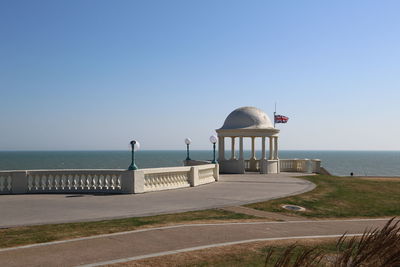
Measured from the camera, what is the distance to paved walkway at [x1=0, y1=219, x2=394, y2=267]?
7195 mm

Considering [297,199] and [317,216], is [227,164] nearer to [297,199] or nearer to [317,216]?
[297,199]

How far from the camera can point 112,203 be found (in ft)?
47.2

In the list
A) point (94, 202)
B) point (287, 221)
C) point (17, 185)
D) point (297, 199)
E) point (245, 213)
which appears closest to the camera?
point (287, 221)

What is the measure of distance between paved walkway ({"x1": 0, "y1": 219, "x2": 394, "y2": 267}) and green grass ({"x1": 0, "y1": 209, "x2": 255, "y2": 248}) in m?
0.56

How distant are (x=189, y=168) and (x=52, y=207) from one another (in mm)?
8767

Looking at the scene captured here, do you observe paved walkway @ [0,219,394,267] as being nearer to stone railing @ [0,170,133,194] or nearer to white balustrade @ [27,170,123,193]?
stone railing @ [0,170,133,194]

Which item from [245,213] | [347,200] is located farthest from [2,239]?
[347,200]

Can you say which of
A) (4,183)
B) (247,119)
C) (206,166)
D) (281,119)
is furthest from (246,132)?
(4,183)

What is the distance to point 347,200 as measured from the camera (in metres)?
16.4

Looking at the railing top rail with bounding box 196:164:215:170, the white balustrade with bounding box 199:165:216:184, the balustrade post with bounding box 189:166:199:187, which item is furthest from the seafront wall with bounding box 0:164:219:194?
the white balustrade with bounding box 199:165:216:184

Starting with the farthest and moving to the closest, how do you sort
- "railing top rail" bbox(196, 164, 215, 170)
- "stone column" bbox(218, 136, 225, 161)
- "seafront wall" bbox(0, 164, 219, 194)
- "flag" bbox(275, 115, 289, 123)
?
"flag" bbox(275, 115, 289, 123) < "stone column" bbox(218, 136, 225, 161) < "railing top rail" bbox(196, 164, 215, 170) < "seafront wall" bbox(0, 164, 219, 194)

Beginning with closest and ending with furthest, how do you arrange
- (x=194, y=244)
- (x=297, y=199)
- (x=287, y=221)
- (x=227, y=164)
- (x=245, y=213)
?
1. (x=194, y=244)
2. (x=287, y=221)
3. (x=245, y=213)
4. (x=297, y=199)
5. (x=227, y=164)

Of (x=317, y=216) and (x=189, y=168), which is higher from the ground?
(x=189, y=168)

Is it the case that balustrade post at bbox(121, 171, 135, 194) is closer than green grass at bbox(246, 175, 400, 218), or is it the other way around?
green grass at bbox(246, 175, 400, 218)
